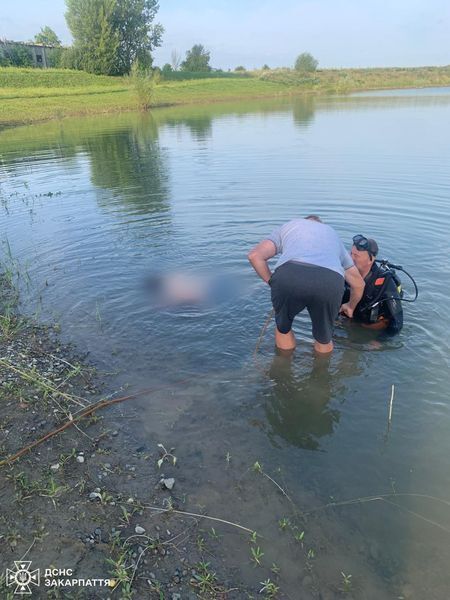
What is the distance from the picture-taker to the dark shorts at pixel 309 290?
4.96 meters

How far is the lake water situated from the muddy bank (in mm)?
186

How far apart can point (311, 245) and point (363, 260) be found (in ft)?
5.63

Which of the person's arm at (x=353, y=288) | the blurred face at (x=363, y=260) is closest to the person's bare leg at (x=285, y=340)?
the person's arm at (x=353, y=288)

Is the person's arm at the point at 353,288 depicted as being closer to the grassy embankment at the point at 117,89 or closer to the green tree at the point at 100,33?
the grassy embankment at the point at 117,89

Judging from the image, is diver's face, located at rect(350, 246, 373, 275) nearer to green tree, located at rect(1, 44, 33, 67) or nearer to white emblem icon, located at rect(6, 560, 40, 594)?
white emblem icon, located at rect(6, 560, 40, 594)

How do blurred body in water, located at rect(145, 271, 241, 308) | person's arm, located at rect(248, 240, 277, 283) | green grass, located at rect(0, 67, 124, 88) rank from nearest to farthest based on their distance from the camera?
person's arm, located at rect(248, 240, 277, 283) → blurred body in water, located at rect(145, 271, 241, 308) → green grass, located at rect(0, 67, 124, 88)

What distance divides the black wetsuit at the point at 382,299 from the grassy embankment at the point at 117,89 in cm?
3933

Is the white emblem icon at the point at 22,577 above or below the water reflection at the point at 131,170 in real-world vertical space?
below

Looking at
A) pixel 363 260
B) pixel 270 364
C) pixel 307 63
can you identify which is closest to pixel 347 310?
pixel 363 260

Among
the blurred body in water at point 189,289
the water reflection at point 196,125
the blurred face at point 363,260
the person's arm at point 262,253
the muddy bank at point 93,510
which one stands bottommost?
the muddy bank at point 93,510

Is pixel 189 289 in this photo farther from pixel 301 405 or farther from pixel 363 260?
pixel 301 405

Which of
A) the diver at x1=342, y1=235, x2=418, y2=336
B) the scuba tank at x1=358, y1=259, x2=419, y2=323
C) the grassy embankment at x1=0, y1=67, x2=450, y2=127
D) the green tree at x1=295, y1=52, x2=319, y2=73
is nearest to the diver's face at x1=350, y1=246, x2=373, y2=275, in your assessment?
the diver at x1=342, y1=235, x2=418, y2=336

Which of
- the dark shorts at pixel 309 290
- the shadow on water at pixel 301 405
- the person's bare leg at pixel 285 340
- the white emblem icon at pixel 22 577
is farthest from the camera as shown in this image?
the person's bare leg at pixel 285 340

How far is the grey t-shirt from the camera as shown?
5039 mm
